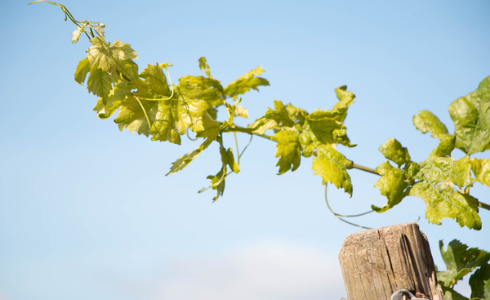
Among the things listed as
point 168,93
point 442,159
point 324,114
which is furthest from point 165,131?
point 442,159

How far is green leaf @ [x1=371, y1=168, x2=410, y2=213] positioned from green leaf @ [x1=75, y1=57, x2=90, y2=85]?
4.54 ft

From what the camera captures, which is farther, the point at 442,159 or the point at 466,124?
the point at 466,124

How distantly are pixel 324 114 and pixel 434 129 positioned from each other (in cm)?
82

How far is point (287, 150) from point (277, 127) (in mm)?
161

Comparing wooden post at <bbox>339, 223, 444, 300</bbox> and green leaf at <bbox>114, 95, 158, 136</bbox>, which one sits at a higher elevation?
green leaf at <bbox>114, 95, 158, 136</bbox>

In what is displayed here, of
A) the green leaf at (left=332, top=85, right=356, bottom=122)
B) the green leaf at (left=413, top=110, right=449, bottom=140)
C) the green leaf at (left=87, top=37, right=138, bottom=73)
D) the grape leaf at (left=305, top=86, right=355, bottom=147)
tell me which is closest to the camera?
the green leaf at (left=87, top=37, right=138, bottom=73)

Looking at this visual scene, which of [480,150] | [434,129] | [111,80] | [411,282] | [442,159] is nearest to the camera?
[411,282]

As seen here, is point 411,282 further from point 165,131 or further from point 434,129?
point 165,131

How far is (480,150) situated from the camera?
5.50 ft

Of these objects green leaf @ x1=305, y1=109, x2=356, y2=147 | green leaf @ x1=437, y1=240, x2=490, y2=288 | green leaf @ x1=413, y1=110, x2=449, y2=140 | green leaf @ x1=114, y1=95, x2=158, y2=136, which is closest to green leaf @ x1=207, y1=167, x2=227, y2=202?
green leaf @ x1=114, y1=95, x2=158, y2=136

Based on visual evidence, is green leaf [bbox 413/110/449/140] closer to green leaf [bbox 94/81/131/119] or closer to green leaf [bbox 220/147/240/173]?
green leaf [bbox 220/147/240/173]

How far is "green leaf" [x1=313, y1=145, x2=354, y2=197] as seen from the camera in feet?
4.76

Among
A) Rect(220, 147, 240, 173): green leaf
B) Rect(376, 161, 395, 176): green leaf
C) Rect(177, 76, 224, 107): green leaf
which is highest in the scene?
Rect(177, 76, 224, 107): green leaf

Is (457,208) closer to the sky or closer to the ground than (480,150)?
closer to the ground
